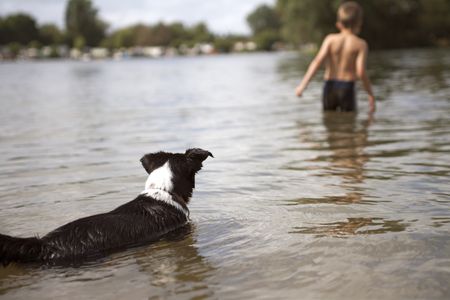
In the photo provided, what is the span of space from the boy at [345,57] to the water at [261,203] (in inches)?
27.3

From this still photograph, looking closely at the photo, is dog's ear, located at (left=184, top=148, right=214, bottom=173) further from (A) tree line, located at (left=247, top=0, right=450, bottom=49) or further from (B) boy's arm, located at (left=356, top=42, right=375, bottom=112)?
(A) tree line, located at (left=247, top=0, right=450, bottom=49)

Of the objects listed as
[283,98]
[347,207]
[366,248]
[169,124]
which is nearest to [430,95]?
[283,98]

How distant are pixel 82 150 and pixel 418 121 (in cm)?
659

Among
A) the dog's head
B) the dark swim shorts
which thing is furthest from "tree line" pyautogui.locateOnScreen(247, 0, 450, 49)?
the dog's head

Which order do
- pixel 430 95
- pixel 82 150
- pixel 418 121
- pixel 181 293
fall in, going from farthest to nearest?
pixel 430 95, pixel 418 121, pixel 82 150, pixel 181 293

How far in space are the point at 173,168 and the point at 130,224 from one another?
27.2 inches

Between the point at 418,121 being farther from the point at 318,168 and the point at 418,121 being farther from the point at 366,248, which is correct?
the point at 366,248

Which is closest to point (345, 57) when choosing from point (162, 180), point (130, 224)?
point (162, 180)

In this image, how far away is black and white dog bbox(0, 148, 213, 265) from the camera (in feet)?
14.6

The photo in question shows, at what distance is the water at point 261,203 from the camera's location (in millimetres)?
4098

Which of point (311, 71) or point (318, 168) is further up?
point (311, 71)

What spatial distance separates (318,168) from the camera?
7.87 m

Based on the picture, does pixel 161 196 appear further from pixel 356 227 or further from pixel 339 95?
pixel 339 95

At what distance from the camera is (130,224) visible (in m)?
4.92
